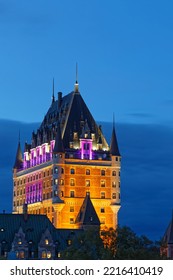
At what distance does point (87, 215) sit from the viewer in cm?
15400

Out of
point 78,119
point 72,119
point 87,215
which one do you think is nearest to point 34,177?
point 72,119

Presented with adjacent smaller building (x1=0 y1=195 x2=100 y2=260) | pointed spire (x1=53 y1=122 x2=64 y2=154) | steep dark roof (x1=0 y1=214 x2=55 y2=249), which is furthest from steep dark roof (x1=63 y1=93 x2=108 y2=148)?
adjacent smaller building (x1=0 y1=195 x2=100 y2=260)

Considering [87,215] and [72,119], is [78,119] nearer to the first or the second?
[72,119]

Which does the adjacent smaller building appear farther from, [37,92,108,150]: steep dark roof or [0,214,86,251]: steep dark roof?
[37,92,108,150]: steep dark roof

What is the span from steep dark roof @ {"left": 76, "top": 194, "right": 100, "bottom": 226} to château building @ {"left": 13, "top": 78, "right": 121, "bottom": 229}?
1.69ft

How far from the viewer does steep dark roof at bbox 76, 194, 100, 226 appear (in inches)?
5942

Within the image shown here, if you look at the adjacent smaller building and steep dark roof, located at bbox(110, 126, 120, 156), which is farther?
steep dark roof, located at bbox(110, 126, 120, 156)

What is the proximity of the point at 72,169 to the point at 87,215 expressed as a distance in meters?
19.2

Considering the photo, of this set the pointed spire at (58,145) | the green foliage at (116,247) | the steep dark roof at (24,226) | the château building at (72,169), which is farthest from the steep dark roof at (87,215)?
the green foliage at (116,247)

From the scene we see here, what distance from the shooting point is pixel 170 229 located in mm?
126562

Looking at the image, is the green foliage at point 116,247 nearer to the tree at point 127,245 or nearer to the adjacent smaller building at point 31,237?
the tree at point 127,245
